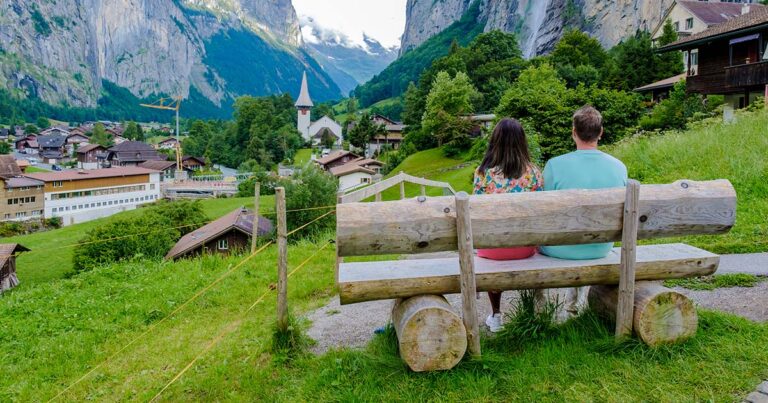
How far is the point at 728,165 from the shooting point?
11523 millimetres

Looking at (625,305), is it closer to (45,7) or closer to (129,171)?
(129,171)

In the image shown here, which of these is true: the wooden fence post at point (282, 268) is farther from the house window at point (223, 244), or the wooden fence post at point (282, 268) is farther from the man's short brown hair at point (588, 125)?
the house window at point (223, 244)

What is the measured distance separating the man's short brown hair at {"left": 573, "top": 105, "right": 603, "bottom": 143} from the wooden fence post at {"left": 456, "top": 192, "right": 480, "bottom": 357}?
1466mm

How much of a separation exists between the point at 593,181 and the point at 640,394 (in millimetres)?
1837

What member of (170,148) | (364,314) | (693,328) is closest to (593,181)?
(693,328)

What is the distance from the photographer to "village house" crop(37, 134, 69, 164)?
135 m

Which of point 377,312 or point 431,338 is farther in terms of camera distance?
point 377,312

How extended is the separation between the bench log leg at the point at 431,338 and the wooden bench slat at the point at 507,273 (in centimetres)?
23

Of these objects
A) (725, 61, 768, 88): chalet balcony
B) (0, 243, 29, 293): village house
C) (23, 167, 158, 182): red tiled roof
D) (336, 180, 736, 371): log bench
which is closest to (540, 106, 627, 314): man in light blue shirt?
(336, 180, 736, 371): log bench

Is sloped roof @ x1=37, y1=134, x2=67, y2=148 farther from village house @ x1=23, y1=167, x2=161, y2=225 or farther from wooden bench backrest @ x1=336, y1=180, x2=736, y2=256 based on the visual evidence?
wooden bench backrest @ x1=336, y1=180, x2=736, y2=256

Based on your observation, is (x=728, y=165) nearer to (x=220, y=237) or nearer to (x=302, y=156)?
(x=220, y=237)

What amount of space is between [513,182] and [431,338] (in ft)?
5.91

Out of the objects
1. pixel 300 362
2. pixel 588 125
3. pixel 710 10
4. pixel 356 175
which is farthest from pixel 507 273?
pixel 356 175

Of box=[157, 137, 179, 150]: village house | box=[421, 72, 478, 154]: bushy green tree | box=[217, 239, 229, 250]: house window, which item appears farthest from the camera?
box=[157, 137, 179, 150]: village house
